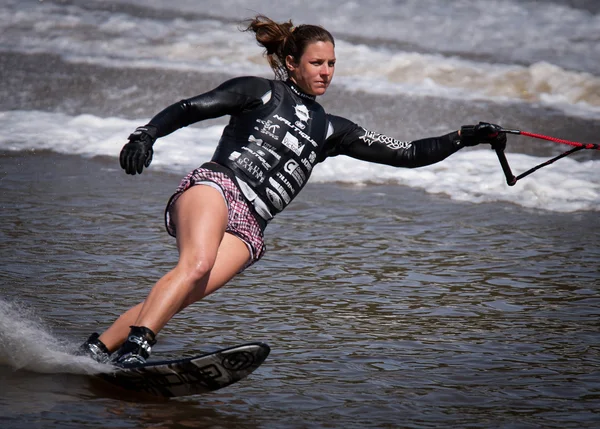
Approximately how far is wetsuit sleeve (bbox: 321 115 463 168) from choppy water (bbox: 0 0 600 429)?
31.9 inches

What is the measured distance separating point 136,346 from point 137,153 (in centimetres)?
74

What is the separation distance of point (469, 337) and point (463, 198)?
332 centimetres

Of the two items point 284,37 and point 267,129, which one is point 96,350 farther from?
point 284,37

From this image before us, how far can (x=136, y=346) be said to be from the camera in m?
3.54

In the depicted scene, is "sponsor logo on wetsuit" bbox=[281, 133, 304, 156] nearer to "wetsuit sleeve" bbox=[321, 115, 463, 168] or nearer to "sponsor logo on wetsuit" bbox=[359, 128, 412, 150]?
"wetsuit sleeve" bbox=[321, 115, 463, 168]

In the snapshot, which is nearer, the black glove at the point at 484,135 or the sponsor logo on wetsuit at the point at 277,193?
the sponsor logo on wetsuit at the point at 277,193

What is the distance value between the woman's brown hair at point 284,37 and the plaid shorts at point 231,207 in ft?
2.45

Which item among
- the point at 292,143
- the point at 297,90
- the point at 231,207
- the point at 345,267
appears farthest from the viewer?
the point at 345,267

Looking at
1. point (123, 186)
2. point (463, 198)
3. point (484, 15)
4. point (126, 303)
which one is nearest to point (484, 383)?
point (126, 303)

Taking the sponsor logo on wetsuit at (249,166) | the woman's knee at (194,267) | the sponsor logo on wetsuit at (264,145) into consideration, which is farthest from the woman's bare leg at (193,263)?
the sponsor logo on wetsuit at (264,145)

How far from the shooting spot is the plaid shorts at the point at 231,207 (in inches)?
155

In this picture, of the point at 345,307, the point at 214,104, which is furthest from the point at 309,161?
the point at 345,307

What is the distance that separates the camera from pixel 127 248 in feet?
19.5

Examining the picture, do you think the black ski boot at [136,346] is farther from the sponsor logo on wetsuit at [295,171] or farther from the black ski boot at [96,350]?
the sponsor logo on wetsuit at [295,171]
